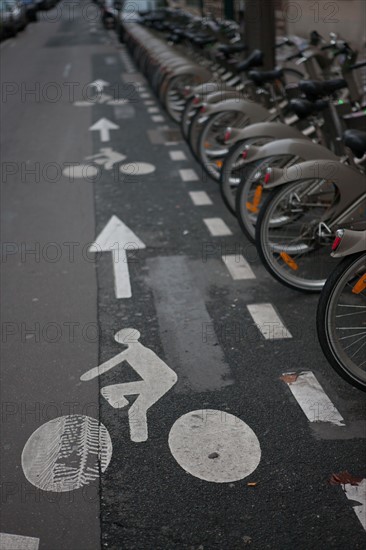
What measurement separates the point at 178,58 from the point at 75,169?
150 inches

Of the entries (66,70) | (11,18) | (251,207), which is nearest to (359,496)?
(251,207)

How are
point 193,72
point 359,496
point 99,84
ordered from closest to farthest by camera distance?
1. point 359,496
2. point 193,72
3. point 99,84

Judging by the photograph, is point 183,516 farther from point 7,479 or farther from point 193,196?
point 193,196

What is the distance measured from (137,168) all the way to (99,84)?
8.22 meters

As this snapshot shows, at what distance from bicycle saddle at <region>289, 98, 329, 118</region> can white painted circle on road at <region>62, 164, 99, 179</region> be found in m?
3.55

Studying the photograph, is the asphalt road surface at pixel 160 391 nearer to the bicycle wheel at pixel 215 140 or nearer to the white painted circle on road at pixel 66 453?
the white painted circle on road at pixel 66 453

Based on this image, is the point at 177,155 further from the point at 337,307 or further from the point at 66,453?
the point at 66,453

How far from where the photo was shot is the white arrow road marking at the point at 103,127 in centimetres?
1109

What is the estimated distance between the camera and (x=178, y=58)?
467 inches

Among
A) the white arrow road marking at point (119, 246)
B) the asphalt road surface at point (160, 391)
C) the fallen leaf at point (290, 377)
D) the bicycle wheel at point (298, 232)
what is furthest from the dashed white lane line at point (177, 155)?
the fallen leaf at point (290, 377)

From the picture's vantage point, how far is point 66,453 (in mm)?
3498

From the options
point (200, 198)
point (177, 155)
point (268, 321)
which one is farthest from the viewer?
point (177, 155)

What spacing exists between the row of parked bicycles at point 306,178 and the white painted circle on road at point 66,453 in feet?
4.23

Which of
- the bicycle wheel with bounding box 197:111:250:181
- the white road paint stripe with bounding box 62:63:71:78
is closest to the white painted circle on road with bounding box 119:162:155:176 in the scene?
the bicycle wheel with bounding box 197:111:250:181
